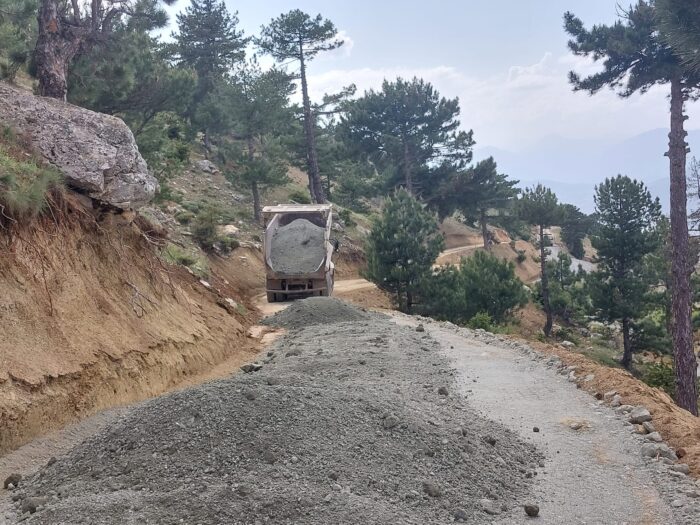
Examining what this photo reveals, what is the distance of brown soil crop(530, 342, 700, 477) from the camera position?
6.24m

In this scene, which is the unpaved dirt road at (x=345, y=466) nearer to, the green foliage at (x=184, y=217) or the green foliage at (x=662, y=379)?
the green foliage at (x=662, y=379)

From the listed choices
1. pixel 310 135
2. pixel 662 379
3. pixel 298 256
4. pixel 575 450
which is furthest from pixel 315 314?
pixel 310 135

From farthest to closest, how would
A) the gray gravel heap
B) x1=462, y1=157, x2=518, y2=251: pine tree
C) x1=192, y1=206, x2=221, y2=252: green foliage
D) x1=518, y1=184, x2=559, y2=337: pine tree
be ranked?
x1=462, y1=157, x2=518, y2=251: pine tree, x1=518, y1=184, x2=559, y2=337: pine tree, x1=192, y1=206, x2=221, y2=252: green foliage, the gray gravel heap

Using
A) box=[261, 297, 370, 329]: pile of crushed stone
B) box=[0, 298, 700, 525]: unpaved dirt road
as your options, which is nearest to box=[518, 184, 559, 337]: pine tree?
box=[261, 297, 370, 329]: pile of crushed stone

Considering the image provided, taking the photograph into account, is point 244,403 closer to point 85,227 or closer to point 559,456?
point 559,456

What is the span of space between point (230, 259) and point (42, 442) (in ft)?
60.4

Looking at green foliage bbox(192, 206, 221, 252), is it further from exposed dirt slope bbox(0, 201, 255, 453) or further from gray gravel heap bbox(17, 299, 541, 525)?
gray gravel heap bbox(17, 299, 541, 525)

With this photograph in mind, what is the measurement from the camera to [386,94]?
134 feet

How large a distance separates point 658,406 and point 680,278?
791 centimetres

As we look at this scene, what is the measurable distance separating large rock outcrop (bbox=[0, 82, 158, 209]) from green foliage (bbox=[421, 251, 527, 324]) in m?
13.2

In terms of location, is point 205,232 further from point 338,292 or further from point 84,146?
point 84,146

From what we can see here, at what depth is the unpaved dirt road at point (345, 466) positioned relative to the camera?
4.69 meters

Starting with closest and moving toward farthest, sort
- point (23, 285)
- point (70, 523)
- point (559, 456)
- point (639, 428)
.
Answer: point (70, 523) < point (559, 456) < point (639, 428) < point (23, 285)

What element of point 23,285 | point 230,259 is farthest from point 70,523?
point 230,259
